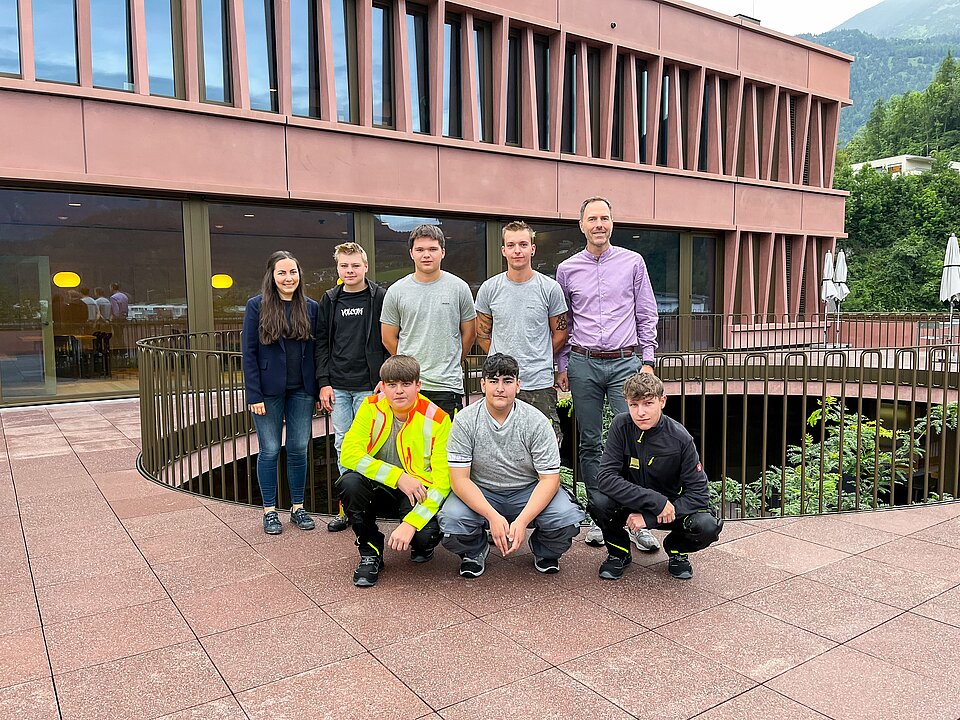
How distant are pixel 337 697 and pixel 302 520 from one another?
2318mm

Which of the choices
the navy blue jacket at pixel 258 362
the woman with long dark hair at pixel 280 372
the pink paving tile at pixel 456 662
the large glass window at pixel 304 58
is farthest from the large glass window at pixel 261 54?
the pink paving tile at pixel 456 662

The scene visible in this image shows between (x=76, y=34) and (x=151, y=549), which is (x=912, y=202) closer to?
(x=76, y=34)

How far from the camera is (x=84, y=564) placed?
14.3 feet

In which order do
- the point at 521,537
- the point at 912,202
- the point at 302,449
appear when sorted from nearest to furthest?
the point at 521,537 < the point at 302,449 < the point at 912,202

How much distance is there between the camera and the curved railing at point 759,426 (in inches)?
242

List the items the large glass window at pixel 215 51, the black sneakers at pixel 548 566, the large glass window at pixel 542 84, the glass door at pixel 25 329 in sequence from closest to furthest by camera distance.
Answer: the black sneakers at pixel 548 566 < the glass door at pixel 25 329 < the large glass window at pixel 215 51 < the large glass window at pixel 542 84

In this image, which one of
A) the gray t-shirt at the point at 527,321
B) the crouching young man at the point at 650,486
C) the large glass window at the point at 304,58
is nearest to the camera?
the crouching young man at the point at 650,486

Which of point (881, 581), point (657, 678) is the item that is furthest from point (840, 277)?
point (657, 678)

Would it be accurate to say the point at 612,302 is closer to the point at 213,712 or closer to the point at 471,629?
the point at 471,629

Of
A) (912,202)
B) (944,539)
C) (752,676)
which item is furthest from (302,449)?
(912,202)

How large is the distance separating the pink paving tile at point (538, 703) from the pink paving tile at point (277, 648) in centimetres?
67

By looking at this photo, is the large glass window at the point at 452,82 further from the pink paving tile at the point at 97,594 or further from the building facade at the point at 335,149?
the pink paving tile at the point at 97,594

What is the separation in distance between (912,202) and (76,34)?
43878 millimetres

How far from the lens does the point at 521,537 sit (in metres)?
3.80
